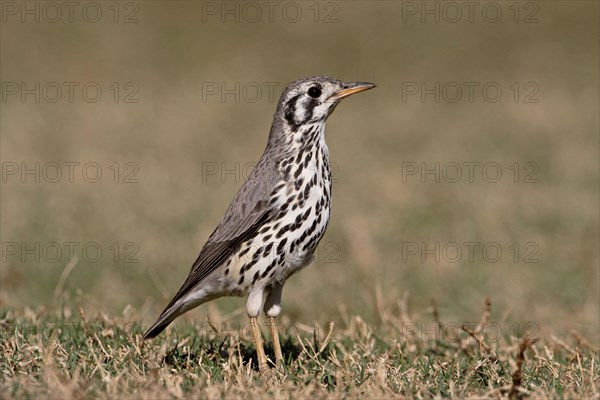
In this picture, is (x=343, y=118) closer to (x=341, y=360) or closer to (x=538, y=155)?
(x=538, y=155)

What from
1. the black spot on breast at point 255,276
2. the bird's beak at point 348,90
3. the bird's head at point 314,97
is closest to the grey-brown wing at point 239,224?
the black spot on breast at point 255,276

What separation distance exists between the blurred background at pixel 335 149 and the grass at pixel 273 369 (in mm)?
1146

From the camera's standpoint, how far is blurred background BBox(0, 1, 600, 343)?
30.5 feet

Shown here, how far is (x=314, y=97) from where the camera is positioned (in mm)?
6449

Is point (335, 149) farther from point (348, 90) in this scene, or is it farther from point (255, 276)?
point (255, 276)

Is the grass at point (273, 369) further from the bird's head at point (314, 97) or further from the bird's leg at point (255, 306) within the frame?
the bird's head at point (314, 97)

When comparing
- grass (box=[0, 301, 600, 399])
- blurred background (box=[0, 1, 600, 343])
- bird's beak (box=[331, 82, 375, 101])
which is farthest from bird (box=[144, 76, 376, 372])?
blurred background (box=[0, 1, 600, 343])

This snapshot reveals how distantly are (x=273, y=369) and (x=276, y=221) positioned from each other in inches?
37.2

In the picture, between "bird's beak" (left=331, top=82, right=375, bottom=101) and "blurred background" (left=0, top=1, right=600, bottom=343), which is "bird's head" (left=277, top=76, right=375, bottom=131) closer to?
"bird's beak" (left=331, top=82, right=375, bottom=101)

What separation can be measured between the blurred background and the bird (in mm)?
1661

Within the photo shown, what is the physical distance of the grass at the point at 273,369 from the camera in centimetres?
490

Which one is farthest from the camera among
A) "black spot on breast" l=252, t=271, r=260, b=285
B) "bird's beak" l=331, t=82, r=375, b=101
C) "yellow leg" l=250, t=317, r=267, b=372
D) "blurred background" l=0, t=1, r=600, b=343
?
"blurred background" l=0, t=1, r=600, b=343

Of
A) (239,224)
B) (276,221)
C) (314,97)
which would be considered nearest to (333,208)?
(314,97)

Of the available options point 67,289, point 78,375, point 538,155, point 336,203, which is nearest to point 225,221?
point 78,375
